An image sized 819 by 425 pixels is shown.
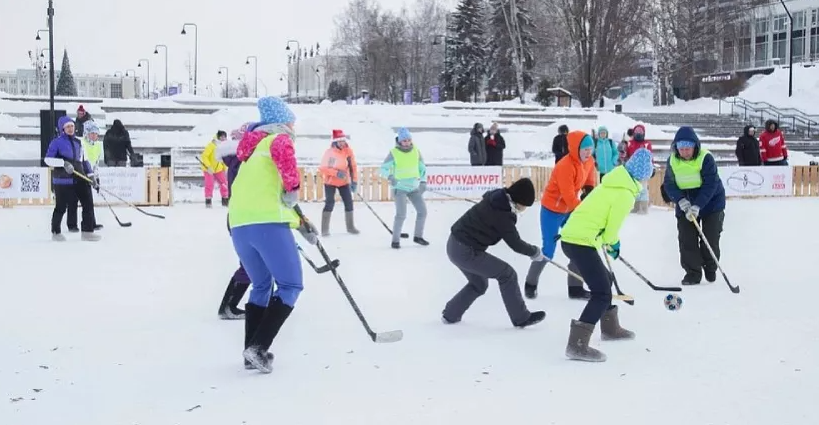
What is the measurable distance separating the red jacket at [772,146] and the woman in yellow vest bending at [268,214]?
17.7 metres

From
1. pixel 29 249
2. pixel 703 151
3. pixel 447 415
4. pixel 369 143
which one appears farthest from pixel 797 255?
pixel 369 143

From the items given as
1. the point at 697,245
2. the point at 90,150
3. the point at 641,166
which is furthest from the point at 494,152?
the point at 641,166

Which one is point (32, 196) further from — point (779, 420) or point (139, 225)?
point (779, 420)

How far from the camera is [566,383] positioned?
554 centimetres

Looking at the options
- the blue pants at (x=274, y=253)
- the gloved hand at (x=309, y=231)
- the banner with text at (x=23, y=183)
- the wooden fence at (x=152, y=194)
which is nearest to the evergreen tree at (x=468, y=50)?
the wooden fence at (x=152, y=194)

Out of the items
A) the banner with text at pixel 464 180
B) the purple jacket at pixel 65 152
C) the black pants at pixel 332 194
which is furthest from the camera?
the banner with text at pixel 464 180

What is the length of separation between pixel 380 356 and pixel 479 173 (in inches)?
569

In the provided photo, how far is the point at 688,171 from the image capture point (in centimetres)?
924

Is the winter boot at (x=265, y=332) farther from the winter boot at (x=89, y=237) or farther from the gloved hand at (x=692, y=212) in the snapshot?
the winter boot at (x=89, y=237)

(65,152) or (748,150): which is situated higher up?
(748,150)

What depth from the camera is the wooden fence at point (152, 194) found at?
18.5 meters

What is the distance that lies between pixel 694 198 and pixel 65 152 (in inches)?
308

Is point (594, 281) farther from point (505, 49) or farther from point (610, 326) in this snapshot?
point (505, 49)

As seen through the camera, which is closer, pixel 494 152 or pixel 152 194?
pixel 152 194
